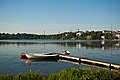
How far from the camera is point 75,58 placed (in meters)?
36.1

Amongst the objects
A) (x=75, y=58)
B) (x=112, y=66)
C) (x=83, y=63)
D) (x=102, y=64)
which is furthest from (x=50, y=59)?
(x=112, y=66)

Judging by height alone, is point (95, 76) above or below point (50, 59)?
above

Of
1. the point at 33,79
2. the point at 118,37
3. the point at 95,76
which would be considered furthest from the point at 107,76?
the point at 118,37

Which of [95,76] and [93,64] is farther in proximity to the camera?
[93,64]

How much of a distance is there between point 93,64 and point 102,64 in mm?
2290

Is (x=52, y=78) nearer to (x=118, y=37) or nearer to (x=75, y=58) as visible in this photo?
(x=75, y=58)

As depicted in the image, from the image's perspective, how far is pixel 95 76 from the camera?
1071 centimetres

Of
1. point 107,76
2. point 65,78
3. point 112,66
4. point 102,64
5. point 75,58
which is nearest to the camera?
point 65,78

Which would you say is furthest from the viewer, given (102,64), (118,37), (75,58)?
(118,37)

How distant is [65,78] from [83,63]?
23.4 m

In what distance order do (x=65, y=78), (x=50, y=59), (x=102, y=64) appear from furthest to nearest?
(x=50, y=59), (x=102, y=64), (x=65, y=78)

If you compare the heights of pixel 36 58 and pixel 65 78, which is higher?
pixel 65 78

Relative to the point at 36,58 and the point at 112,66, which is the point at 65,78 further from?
the point at 36,58

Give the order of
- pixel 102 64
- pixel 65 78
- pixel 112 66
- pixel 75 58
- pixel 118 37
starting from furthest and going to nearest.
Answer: pixel 118 37
pixel 75 58
pixel 102 64
pixel 112 66
pixel 65 78
